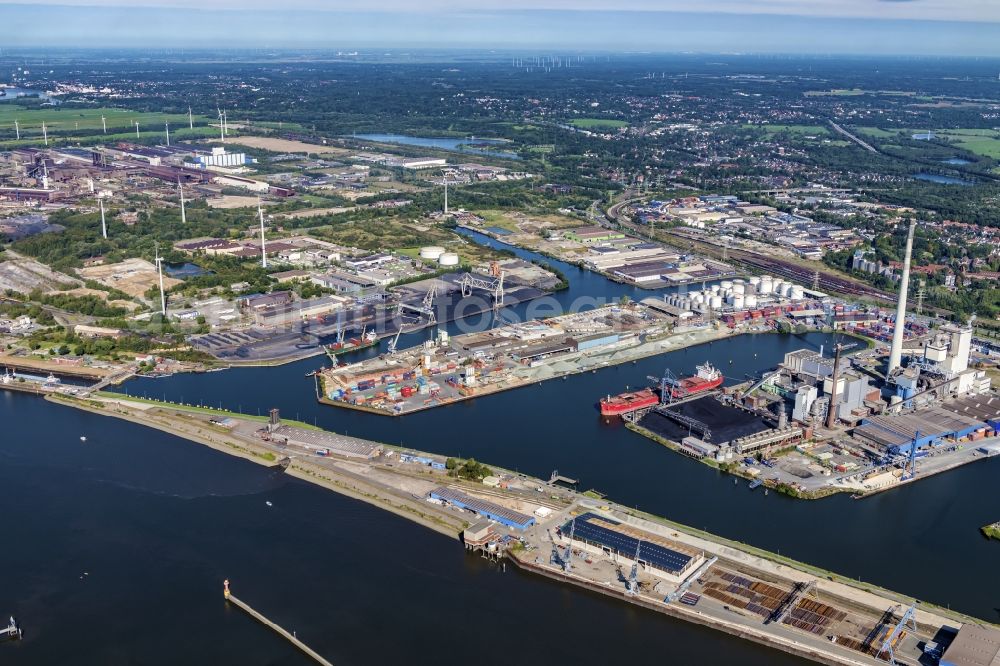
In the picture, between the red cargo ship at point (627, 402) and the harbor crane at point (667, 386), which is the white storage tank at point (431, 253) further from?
the red cargo ship at point (627, 402)

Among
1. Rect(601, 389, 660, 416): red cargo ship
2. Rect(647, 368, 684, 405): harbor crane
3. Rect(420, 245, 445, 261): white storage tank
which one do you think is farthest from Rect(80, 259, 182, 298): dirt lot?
Rect(647, 368, 684, 405): harbor crane

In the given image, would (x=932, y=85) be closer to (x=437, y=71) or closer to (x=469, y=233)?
(x=437, y=71)

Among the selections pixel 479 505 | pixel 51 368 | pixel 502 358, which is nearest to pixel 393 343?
pixel 502 358

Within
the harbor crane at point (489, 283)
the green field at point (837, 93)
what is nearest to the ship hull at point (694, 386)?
the harbor crane at point (489, 283)

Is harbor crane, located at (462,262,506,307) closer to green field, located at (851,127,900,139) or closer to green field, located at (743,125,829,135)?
green field, located at (743,125,829,135)

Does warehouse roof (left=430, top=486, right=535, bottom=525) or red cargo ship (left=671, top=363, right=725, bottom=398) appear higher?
red cargo ship (left=671, top=363, right=725, bottom=398)

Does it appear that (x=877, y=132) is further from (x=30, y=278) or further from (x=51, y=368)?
(x=51, y=368)

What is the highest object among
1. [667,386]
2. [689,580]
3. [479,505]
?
[667,386]
